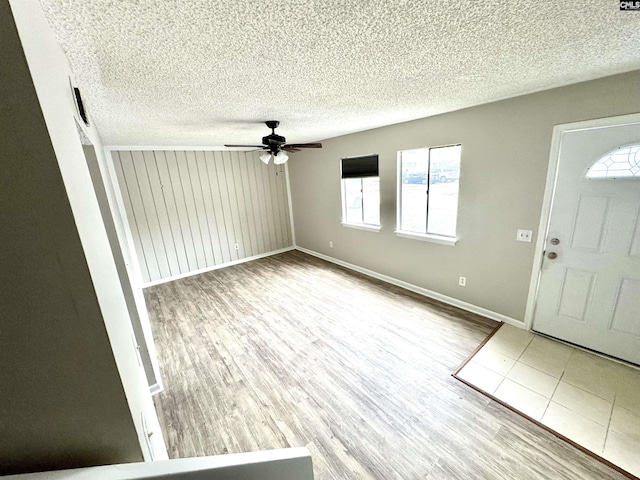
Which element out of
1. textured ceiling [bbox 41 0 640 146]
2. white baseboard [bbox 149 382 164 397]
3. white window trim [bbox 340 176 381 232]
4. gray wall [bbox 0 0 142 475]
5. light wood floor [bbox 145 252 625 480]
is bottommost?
light wood floor [bbox 145 252 625 480]

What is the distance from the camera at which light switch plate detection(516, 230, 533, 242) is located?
2524 mm

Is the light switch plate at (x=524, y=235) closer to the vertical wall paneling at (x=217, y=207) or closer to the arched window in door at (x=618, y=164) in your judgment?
the arched window in door at (x=618, y=164)

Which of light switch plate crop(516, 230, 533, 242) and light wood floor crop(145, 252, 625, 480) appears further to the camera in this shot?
light switch plate crop(516, 230, 533, 242)

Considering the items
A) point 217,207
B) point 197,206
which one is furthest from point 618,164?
point 197,206

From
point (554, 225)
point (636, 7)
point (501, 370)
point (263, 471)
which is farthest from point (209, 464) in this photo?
point (554, 225)

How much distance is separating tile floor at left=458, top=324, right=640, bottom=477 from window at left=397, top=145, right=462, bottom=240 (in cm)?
136

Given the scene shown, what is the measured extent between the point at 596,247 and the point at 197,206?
5531mm

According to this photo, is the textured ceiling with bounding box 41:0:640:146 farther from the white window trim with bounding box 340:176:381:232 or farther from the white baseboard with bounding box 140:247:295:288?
the white baseboard with bounding box 140:247:295:288

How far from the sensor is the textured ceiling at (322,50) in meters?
0.99

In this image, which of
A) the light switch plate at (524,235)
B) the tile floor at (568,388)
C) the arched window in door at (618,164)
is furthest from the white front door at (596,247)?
the tile floor at (568,388)

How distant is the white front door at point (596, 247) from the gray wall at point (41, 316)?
128 inches

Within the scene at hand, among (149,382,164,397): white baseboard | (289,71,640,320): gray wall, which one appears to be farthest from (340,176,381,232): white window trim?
(149,382,164,397): white baseboard

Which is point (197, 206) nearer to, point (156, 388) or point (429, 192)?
point (156, 388)

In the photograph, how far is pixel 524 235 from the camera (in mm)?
2561
